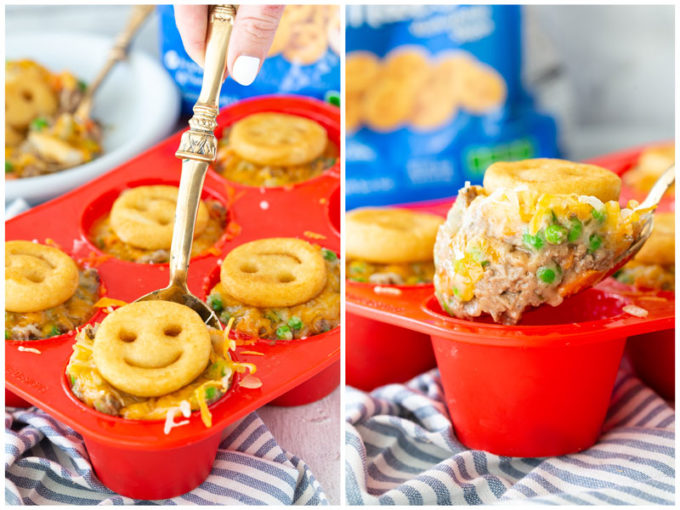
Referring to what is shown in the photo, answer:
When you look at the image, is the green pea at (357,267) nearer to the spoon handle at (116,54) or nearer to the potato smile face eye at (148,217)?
the potato smile face eye at (148,217)

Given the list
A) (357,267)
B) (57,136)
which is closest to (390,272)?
(357,267)

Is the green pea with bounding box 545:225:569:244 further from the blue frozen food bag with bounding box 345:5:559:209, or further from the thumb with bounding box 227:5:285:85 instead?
the blue frozen food bag with bounding box 345:5:559:209

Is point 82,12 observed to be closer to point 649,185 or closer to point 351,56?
point 351,56

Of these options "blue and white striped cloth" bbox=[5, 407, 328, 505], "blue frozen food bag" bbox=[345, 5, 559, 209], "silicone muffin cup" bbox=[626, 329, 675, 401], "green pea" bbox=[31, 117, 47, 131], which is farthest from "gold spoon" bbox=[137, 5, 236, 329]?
"blue frozen food bag" bbox=[345, 5, 559, 209]

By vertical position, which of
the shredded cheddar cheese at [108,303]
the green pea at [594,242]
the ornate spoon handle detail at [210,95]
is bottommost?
the shredded cheddar cheese at [108,303]

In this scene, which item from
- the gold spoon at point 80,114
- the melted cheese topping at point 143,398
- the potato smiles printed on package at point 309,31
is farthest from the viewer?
the gold spoon at point 80,114

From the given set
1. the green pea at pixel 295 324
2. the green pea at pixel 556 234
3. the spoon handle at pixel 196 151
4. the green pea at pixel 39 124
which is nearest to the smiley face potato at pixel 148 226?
the spoon handle at pixel 196 151

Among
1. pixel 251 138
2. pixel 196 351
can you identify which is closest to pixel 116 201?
pixel 251 138

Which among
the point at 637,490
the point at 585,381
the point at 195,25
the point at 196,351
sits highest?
the point at 195,25
